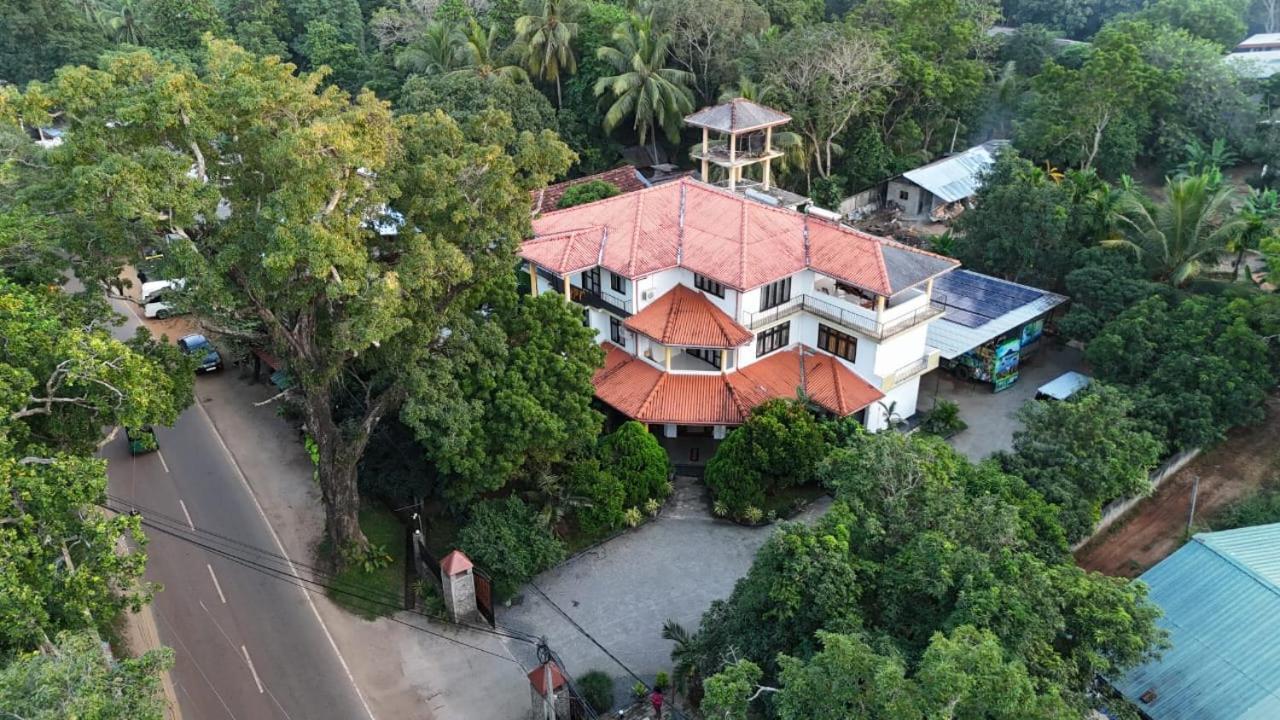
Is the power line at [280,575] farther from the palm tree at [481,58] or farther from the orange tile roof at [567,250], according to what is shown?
the palm tree at [481,58]

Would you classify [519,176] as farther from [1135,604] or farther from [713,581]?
[1135,604]

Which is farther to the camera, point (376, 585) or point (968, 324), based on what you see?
point (968, 324)

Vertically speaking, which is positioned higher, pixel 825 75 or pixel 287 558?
pixel 825 75

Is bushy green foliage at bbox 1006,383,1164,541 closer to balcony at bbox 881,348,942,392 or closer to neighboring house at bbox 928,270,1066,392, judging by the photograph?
balcony at bbox 881,348,942,392

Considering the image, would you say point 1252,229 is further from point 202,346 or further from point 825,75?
point 202,346

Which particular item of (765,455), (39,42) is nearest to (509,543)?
(765,455)

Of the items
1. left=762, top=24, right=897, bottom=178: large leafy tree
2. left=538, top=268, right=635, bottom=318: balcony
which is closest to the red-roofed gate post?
left=538, top=268, right=635, bottom=318: balcony
